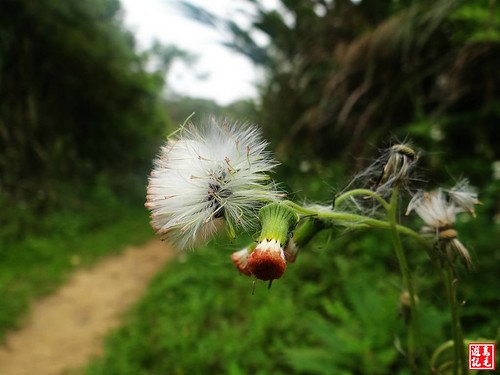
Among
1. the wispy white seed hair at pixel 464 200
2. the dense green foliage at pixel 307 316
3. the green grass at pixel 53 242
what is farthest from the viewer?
the green grass at pixel 53 242

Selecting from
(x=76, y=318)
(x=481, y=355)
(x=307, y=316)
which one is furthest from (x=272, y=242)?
(x=76, y=318)

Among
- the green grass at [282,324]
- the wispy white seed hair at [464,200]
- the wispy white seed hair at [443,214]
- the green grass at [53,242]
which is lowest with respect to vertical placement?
the wispy white seed hair at [443,214]

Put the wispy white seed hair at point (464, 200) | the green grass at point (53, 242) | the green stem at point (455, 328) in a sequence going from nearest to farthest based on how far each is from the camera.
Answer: the green stem at point (455, 328) → the wispy white seed hair at point (464, 200) → the green grass at point (53, 242)

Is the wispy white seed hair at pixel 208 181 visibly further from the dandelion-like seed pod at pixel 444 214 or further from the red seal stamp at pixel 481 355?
the red seal stamp at pixel 481 355

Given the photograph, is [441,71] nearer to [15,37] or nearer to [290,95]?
[290,95]

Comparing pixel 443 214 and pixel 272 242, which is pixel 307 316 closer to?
pixel 443 214

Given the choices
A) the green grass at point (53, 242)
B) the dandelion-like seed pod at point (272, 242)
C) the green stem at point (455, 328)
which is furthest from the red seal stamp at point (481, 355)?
the green grass at point (53, 242)

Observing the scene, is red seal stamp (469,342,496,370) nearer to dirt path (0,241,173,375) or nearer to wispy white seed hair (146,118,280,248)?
wispy white seed hair (146,118,280,248)
